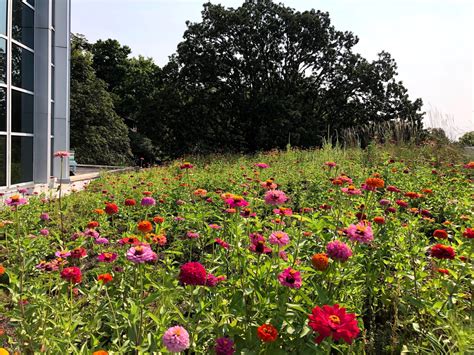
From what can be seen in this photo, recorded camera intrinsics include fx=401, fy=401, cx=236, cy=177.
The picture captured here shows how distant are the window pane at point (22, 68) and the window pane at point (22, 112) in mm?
218

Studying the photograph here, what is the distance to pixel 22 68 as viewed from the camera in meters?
8.63

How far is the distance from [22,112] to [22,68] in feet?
3.13

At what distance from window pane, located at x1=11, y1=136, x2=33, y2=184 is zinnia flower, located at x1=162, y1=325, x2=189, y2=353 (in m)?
8.19

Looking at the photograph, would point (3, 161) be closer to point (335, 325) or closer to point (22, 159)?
point (22, 159)

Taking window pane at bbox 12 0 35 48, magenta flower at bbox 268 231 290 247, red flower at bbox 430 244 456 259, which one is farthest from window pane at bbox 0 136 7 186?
red flower at bbox 430 244 456 259

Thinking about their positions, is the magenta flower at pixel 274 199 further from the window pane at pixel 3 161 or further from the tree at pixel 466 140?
the tree at pixel 466 140

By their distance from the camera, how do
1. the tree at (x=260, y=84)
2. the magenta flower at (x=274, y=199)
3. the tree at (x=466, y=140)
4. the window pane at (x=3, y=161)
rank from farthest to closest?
the tree at (x=260, y=84)
the tree at (x=466, y=140)
the window pane at (x=3, y=161)
the magenta flower at (x=274, y=199)

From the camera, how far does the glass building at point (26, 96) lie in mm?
7711

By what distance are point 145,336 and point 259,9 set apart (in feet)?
58.0

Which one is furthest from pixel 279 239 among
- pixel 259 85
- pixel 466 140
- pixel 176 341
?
pixel 259 85

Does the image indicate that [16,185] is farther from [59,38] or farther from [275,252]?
[275,252]

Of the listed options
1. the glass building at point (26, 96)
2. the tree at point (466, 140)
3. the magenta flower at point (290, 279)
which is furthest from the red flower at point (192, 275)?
the tree at point (466, 140)

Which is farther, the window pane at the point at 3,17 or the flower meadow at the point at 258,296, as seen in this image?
the window pane at the point at 3,17

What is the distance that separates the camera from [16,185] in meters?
8.12
